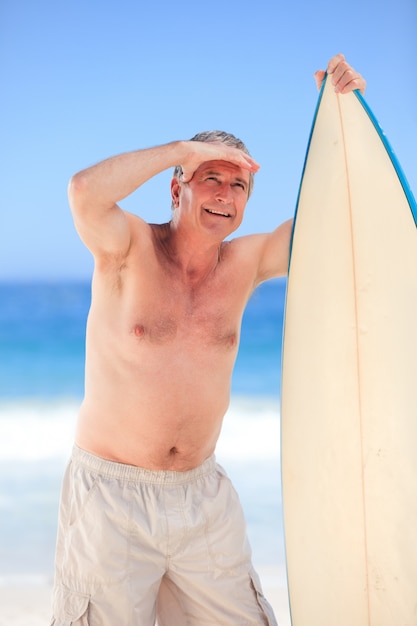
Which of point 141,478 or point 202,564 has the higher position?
point 141,478

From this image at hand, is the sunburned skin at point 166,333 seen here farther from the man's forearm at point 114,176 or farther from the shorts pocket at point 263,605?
the shorts pocket at point 263,605

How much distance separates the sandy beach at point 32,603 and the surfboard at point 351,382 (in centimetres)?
106

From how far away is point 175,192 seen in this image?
91.5 inches

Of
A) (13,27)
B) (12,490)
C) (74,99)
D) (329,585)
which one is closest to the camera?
(329,585)

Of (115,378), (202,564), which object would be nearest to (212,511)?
(202,564)

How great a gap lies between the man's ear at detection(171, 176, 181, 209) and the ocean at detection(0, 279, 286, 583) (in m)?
0.42

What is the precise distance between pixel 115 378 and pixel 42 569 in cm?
273

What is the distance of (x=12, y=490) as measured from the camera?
267 inches

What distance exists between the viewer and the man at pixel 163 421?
6.63ft

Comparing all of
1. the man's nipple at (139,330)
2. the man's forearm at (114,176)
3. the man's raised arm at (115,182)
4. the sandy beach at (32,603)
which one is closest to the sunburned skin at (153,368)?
the man's nipple at (139,330)

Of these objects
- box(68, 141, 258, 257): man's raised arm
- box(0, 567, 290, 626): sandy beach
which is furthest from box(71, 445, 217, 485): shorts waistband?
box(0, 567, 290, 626): sandy beach

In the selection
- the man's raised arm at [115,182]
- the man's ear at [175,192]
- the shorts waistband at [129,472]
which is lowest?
the shorts waistband at [129,472]

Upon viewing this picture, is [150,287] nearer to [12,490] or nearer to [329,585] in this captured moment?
[329,585]

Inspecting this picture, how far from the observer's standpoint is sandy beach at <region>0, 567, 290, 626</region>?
3283 millimetres
